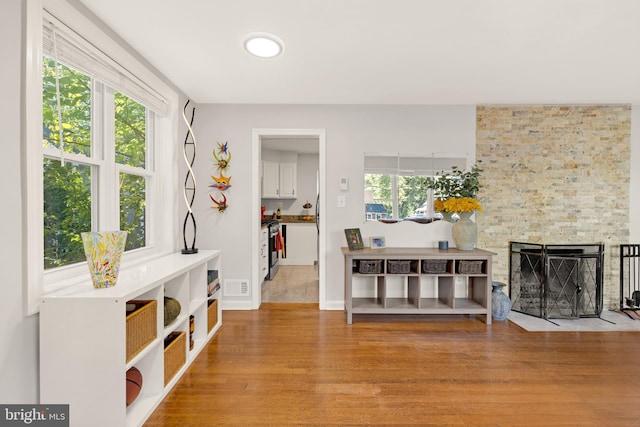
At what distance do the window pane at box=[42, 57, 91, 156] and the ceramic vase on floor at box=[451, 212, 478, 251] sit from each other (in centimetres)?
323

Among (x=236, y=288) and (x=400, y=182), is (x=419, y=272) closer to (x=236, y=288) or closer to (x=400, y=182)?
(x=400, y=182)

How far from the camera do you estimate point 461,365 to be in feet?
7.49

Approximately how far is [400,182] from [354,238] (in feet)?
2.79

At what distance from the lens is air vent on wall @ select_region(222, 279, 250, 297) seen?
11.5ft

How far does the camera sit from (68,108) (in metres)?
1.85

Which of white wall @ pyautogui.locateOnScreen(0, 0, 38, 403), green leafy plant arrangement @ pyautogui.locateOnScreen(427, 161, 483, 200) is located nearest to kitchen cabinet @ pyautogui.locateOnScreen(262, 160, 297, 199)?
green leafy plant arrangement @ pyautogui.locateOnScreen(427, 161, 483, 200)

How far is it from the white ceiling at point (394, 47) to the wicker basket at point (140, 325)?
1.75 metres

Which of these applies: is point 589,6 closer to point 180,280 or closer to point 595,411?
point 595,411

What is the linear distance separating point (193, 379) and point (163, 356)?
1.13 feet

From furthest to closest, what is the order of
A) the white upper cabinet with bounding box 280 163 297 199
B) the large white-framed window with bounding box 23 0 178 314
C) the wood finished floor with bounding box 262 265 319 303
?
the white upper cabinet with bounding box 280 163 297 199
the wood finished floor with bounding box 262 265 319 303
the large white-framed window with bounding box 23 0 178 314

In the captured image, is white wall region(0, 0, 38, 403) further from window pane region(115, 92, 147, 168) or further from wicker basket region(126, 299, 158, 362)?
window pane region(115, 92, 147, 168)

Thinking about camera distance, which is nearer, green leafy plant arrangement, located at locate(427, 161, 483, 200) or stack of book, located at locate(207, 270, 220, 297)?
stack of book, located at locate(207, 270, 220, 297)

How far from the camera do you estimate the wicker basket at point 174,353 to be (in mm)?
1947

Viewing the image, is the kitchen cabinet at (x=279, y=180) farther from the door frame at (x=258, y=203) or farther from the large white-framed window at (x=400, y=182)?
the large white-framed window at (x=400, y=182)
